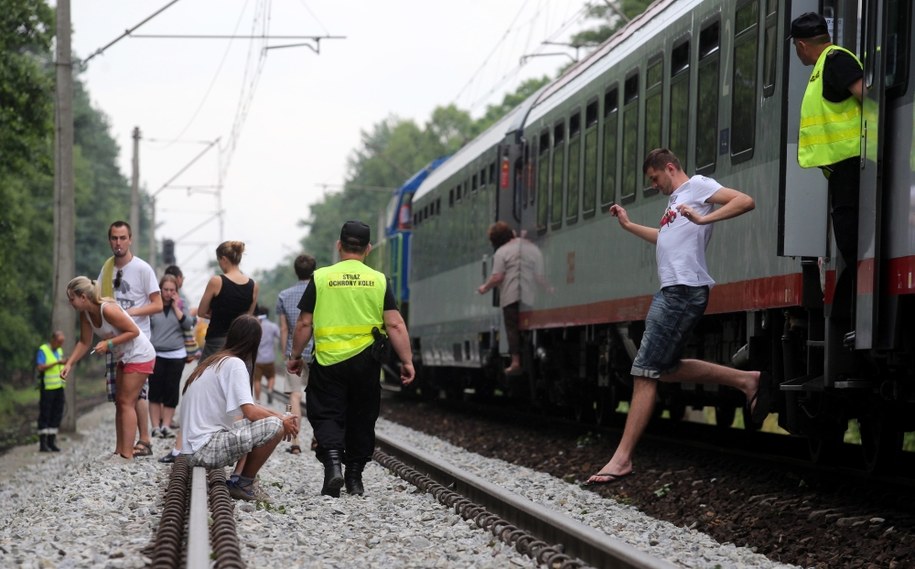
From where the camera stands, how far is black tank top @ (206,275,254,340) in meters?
11.7

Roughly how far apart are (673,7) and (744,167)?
97.9 inches

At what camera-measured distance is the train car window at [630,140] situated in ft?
41.1

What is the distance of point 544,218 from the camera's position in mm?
16125

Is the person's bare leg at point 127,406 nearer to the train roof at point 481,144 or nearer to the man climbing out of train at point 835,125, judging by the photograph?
the man climbing out of train at point 835,125

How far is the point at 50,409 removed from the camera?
70.3 ft

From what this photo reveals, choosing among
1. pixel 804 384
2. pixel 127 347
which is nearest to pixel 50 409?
pixel 127 347

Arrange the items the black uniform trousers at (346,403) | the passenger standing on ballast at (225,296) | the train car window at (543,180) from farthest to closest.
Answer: the train car window at (543,180) < the passenger standing on ballast at (225,296) < the black uniform trousers at (346,403)

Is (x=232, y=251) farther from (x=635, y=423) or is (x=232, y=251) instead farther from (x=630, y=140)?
(x=635, y=423)

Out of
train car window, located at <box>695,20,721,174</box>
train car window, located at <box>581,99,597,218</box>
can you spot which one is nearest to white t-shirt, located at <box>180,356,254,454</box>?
train car window, located at <box>695,20,721,174</box>

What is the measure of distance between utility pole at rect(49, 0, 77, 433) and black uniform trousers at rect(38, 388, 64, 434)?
40cm

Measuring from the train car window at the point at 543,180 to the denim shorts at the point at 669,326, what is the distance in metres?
6.96

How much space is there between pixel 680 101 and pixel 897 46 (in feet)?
13.5

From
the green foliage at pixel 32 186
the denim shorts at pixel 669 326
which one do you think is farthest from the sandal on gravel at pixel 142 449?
the green foliage at pixel 32 186

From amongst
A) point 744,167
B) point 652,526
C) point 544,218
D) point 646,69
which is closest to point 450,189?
point 544,218
